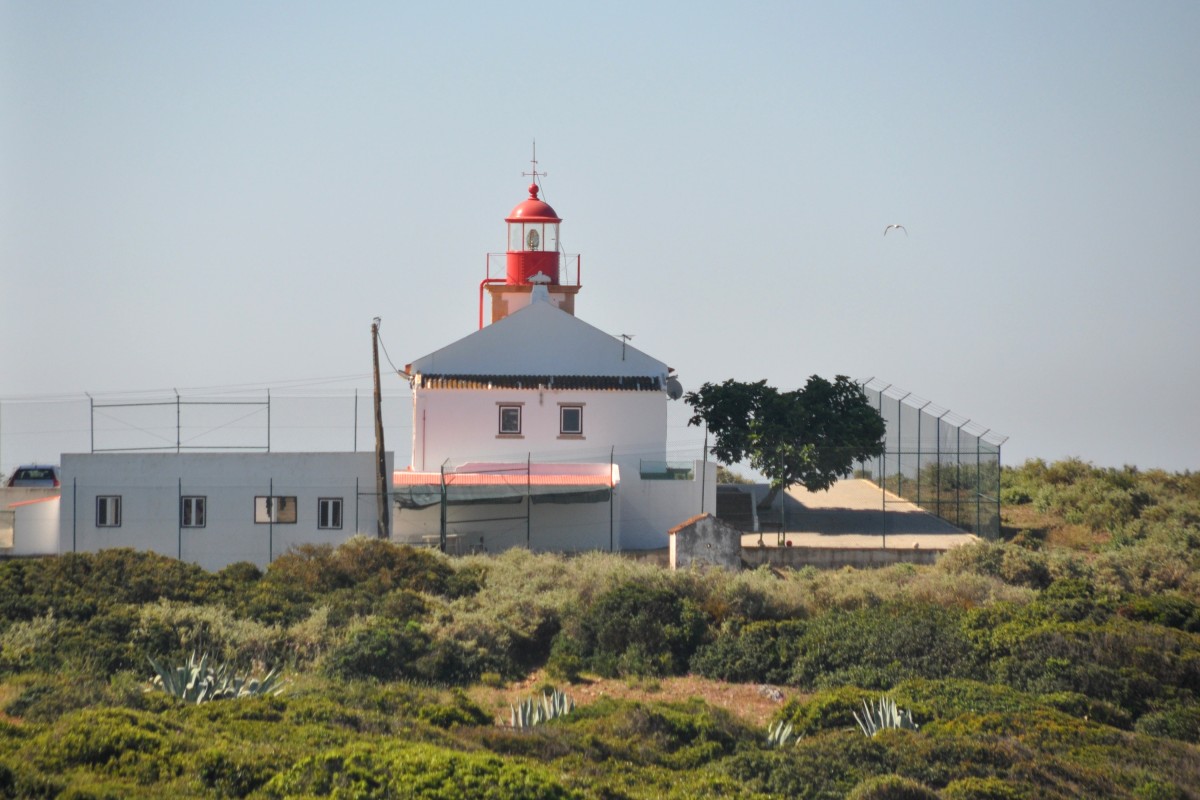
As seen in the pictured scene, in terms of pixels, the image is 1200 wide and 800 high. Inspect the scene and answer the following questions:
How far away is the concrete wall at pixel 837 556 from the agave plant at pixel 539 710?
11687 millimetres

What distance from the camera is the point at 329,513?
100ft

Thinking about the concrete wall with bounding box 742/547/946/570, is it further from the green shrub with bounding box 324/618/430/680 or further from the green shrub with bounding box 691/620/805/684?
the green shrub with bounding box 324/618/430/680

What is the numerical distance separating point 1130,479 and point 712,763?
26811 mm

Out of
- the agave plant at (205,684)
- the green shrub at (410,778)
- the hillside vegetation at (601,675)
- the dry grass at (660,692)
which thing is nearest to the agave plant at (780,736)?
the hillside vegetation at (601,675)

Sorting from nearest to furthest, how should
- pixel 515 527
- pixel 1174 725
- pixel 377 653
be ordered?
pixel 1174 725, pixel 377 653, pixel 515 527

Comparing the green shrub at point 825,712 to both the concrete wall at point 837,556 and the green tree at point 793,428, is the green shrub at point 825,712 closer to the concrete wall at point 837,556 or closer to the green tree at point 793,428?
the concrete wall at point 837,556

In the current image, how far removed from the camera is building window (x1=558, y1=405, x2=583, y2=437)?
116 feet

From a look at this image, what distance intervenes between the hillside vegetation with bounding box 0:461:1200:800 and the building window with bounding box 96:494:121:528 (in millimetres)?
5296

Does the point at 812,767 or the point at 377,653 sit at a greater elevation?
the point at 377,653

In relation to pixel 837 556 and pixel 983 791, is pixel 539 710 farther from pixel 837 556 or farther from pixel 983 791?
pixel 837 556

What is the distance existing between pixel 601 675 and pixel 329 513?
408 inches

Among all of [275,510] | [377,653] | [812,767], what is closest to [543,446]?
[275,510]

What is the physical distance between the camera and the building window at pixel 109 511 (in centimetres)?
3028

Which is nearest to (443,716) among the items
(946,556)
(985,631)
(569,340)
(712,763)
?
(712,763)
